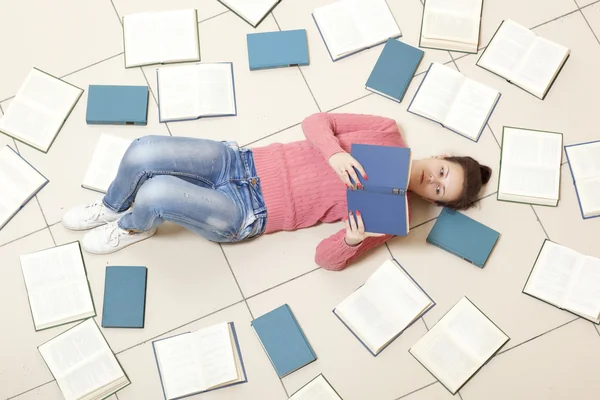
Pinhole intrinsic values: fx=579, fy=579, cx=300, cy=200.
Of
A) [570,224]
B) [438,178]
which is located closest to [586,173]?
[570,224]

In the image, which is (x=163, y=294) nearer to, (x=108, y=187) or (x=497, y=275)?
(x=108, y=187)

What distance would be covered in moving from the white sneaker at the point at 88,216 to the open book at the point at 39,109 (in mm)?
310

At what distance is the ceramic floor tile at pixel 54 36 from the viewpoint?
2.38m

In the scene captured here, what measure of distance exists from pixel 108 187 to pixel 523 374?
1.69 metres

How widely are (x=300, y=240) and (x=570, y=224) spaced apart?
1.05 meters

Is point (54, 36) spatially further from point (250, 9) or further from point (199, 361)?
point (199, 361)

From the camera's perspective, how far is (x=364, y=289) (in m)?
2.17

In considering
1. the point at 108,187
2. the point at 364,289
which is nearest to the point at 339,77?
the point at 364,289

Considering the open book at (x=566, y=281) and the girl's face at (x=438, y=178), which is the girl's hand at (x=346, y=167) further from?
the open book at (x=566, y=281)

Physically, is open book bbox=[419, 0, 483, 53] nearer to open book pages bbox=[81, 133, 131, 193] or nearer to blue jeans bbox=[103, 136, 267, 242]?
blue jeans bbox=[103, 136, 267, 242]

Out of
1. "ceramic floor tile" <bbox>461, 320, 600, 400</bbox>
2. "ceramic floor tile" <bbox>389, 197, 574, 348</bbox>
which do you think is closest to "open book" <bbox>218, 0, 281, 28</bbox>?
"ceramic floor tile" <bbox>389, 197, 574, 348</bbox>

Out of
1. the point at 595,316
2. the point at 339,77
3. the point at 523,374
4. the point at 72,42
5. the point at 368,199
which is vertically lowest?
the point at 523,374

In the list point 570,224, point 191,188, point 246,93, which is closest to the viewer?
point 191,188

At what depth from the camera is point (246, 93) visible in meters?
2.36
